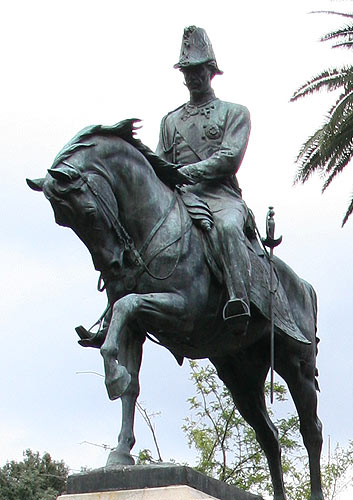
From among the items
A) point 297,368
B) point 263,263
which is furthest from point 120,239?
point 297,368

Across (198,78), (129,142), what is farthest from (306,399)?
(198,78)

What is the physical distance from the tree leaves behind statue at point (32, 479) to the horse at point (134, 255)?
25.6m

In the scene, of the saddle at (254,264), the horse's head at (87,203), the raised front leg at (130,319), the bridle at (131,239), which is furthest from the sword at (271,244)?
the horse's head at (87,203)

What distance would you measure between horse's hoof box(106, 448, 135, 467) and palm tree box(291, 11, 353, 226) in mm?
11344

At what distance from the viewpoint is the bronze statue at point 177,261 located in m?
9.47

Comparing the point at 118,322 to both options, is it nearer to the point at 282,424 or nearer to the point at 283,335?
the point at 283,335

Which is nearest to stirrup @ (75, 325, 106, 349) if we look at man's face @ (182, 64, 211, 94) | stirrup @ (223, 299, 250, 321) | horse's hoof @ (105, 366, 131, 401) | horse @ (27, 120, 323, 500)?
horse @ (27, 120, 323, 500)

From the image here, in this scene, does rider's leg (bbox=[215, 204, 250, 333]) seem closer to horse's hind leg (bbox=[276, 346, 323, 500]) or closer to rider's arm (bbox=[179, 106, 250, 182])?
rider's arm (bbox=[179, 106, 250, 182])

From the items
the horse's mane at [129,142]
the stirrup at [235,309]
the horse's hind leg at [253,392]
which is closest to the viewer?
the horse's mane at [129,142]

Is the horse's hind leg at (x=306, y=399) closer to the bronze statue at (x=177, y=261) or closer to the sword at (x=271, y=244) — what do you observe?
the bronze statue at (x=177, y=261)

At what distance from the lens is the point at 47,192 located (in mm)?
9539

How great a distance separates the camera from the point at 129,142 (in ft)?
33.3

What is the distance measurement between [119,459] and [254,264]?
Result: 255 cm

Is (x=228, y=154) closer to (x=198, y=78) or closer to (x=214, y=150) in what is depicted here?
(x=214, y=150)
